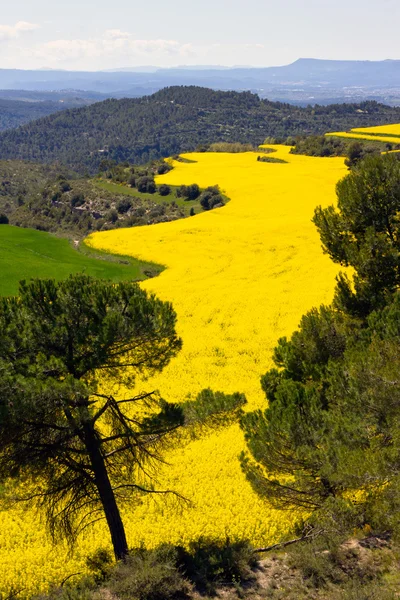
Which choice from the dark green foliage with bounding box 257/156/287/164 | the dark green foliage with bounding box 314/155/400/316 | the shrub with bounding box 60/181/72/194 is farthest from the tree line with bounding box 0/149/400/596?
the dark green foliage with bounding box 257/156/287/164

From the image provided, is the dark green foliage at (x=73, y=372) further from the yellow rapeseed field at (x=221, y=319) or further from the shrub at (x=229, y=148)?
the shrub at (x=229, y=148)

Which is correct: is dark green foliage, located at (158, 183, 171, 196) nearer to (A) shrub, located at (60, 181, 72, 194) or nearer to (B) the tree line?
(A) shrub, located at (60, 181, 72, 194)

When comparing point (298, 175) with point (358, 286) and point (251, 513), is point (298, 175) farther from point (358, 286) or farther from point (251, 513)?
point (251, 513)

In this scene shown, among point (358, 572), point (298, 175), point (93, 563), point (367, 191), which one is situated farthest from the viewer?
point (298, 175)

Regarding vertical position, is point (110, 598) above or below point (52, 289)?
below

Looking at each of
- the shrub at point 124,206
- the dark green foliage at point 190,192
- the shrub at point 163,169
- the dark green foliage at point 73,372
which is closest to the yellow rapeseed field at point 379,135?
the shrub at point 163,169

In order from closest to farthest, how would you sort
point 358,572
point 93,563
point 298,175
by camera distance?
point 358,572 < point 93,563 < point 298,175

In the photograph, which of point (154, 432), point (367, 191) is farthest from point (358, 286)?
point (154, 432)
